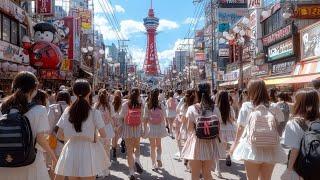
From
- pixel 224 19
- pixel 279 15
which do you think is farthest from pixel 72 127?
pixel 224 19

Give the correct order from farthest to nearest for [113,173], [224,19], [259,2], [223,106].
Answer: [224,19] → [259,2] → [113,173] → [223,106]

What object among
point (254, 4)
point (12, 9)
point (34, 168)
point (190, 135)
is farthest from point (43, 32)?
point (34, 168)

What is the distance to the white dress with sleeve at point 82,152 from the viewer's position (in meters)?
5.66

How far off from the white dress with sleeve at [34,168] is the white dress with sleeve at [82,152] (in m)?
0.99

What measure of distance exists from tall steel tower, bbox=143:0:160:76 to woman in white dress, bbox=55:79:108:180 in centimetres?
12563

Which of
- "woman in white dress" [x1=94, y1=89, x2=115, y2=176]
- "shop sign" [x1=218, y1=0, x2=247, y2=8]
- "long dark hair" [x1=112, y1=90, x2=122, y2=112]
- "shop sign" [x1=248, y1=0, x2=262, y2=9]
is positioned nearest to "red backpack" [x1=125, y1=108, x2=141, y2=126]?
"woman in white dress" [x1=94, y1=89, x2=115, y2=176]

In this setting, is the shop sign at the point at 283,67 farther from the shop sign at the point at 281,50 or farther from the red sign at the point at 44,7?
the red sign at the point at 44,7

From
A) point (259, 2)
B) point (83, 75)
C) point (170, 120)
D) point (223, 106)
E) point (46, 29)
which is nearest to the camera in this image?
point (223, 106)

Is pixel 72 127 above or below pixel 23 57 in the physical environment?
below

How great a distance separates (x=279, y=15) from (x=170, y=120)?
16.9m

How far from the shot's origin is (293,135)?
15.3 feet

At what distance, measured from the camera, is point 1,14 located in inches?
928

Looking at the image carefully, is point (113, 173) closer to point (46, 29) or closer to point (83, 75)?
point (46, 29)

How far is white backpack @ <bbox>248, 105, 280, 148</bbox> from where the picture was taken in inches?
222
